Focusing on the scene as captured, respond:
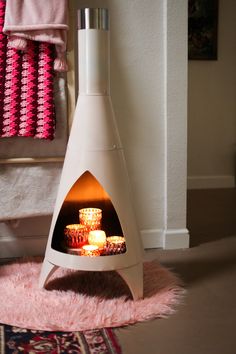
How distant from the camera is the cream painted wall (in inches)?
175

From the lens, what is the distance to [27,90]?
2.25 metres

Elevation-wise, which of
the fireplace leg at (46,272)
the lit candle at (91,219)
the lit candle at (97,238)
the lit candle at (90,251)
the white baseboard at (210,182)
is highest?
the lit candle at (91,219)

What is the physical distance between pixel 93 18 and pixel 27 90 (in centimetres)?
47

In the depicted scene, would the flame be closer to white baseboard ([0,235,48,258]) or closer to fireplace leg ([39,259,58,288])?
fireplace leg ([39,259,58,288])

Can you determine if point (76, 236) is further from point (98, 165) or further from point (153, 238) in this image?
point (153, 238)

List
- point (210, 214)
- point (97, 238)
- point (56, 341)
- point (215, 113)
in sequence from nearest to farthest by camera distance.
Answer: point (56, 341) → point (97, 238) → point (210, 214) → point (215, 113)

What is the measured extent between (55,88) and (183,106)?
2.12 ft

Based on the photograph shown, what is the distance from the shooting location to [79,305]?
1940mm

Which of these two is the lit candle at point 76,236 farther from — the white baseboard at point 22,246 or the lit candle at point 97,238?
the white baseboard at point 22,246

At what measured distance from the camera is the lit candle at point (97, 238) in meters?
2.04

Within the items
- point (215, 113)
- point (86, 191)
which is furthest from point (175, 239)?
point (215, 113)

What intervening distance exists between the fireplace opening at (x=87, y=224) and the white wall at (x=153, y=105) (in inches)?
15.8

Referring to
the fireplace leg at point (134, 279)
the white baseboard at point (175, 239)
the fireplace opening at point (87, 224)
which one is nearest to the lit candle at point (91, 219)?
the fireplace opening at point (87, 224)

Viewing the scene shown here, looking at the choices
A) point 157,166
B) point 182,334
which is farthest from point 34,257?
point 182,334
